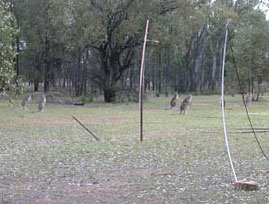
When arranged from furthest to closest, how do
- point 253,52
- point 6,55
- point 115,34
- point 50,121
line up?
point 253,52 < point 115,34 < point 50,121 < point 6,55

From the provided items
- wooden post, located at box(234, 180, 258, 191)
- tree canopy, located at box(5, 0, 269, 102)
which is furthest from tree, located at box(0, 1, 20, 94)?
wooden post, located at box(234, 180, 258, 191)

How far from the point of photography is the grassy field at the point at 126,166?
7.06m

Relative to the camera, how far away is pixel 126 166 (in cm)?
952

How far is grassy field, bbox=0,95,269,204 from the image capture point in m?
7.06

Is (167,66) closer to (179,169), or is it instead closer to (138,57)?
(138,57)

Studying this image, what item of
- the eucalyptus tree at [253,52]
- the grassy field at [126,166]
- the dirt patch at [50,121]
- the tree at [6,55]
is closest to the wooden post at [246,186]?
the grassy field at [126,166]

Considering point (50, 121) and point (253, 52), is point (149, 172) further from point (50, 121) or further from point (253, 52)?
point (253, 52)

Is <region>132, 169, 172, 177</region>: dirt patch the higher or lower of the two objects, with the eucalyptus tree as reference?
lower

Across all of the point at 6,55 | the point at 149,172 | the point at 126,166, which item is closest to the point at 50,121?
the point at 6,55

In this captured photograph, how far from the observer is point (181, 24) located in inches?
1252

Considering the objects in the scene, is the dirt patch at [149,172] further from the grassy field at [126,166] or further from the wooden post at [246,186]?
the wooden post at [246,186]

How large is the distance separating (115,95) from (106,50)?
334 cm

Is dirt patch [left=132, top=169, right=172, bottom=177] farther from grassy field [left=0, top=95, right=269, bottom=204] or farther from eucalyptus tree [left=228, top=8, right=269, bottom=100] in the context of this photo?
eucalyptus tree [left=228, top=8, right=269, bottom=100]

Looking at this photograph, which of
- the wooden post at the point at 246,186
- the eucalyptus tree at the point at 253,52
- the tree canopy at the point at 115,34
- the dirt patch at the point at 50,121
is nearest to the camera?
the wooden post at the point at 246,186
